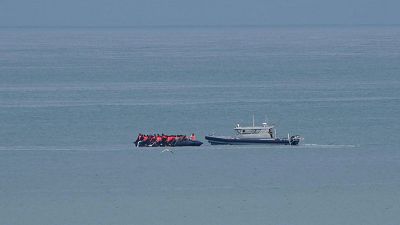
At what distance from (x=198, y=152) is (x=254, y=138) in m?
2.96

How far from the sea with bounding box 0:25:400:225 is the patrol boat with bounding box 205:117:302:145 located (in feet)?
1.29

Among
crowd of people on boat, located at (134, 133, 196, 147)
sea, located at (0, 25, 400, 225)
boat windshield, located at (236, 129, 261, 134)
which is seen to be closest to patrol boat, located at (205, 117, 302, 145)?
boat windshield, located at (236, 129, 261, 134)

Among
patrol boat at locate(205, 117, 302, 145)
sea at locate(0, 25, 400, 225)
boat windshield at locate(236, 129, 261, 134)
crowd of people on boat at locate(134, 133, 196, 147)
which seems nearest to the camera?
sea at locate(0, 25, 400, 225)

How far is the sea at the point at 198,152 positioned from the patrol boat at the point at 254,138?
39cm

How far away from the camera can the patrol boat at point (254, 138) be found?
49094 mm

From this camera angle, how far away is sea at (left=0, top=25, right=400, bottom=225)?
114 feet

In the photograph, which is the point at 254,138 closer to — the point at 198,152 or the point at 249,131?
the point at 249,131

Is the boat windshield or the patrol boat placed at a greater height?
the boat windshield

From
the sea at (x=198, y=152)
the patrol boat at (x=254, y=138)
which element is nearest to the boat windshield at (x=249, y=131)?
the patrol boat at (x=254, y=138)

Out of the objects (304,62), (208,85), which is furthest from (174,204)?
(304,62)

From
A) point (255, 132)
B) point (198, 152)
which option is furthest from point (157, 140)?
point (255, 132)

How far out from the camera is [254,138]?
4959 centimetres

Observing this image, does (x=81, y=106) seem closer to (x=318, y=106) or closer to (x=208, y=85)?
(x=318, y=106)

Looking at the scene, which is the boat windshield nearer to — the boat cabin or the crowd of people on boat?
the boat cabin
